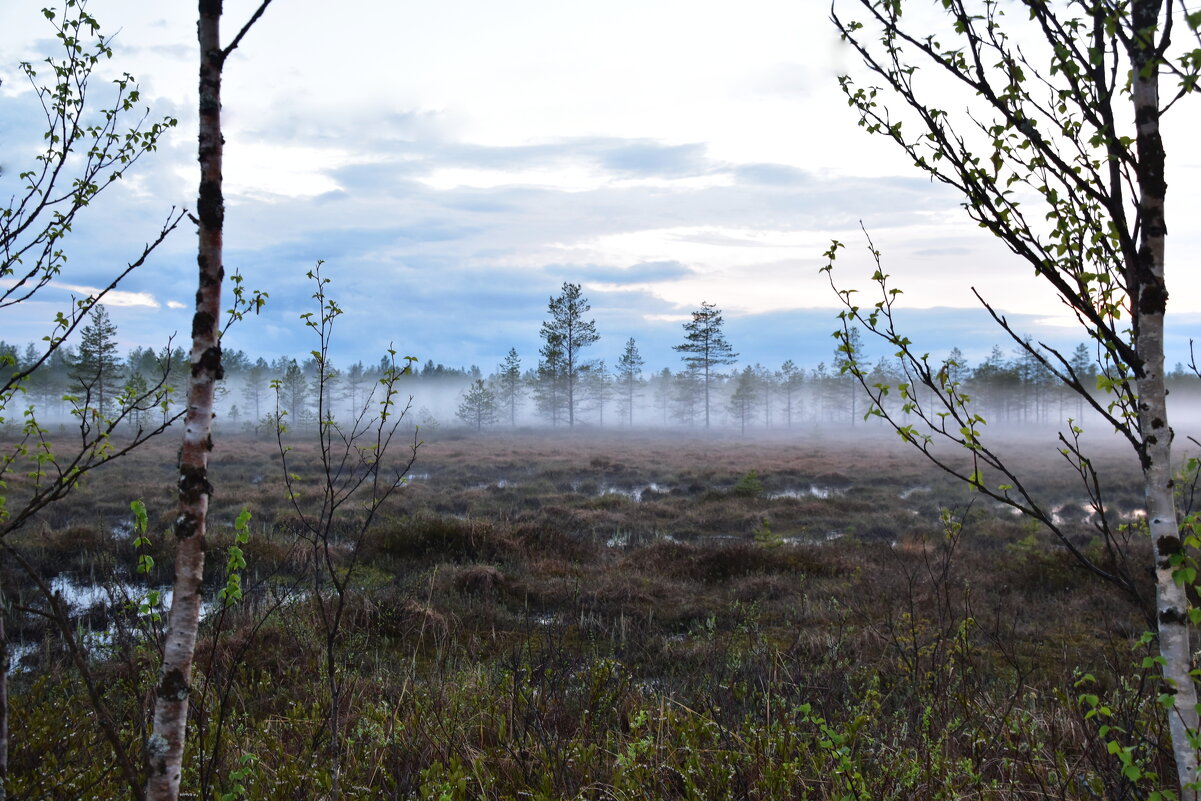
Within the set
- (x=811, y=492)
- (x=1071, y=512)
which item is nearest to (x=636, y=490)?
(x=811, y=492)

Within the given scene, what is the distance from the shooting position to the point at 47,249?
3.59 metres

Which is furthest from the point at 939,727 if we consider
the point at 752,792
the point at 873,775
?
the point at 752,792

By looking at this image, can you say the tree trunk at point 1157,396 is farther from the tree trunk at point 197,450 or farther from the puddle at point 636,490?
the puddle at point 636,490

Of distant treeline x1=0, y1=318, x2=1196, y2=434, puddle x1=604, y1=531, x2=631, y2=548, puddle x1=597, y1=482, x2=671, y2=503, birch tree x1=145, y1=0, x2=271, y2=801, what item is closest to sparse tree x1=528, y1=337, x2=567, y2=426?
distant treeline x1=0, y1=318, x2=1196, y2=434

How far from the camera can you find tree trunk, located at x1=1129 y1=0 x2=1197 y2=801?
1.83 meters

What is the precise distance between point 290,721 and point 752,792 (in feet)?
9.92

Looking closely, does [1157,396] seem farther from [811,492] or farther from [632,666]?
[811,492]

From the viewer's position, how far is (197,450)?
6.19ft

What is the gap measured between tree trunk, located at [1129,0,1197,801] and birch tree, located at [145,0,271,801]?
260cm

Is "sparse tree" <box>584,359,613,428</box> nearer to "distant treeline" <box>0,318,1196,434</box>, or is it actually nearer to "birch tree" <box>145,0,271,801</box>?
"distant treeline" <box>0,318,1196,434</box>

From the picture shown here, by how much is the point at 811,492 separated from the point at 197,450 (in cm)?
2182

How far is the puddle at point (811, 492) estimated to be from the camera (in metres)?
20.5

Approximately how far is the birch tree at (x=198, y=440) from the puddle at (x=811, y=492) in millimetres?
19273

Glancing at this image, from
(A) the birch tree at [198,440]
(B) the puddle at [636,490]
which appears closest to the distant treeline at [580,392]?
(B) the puddle at [636,490]
